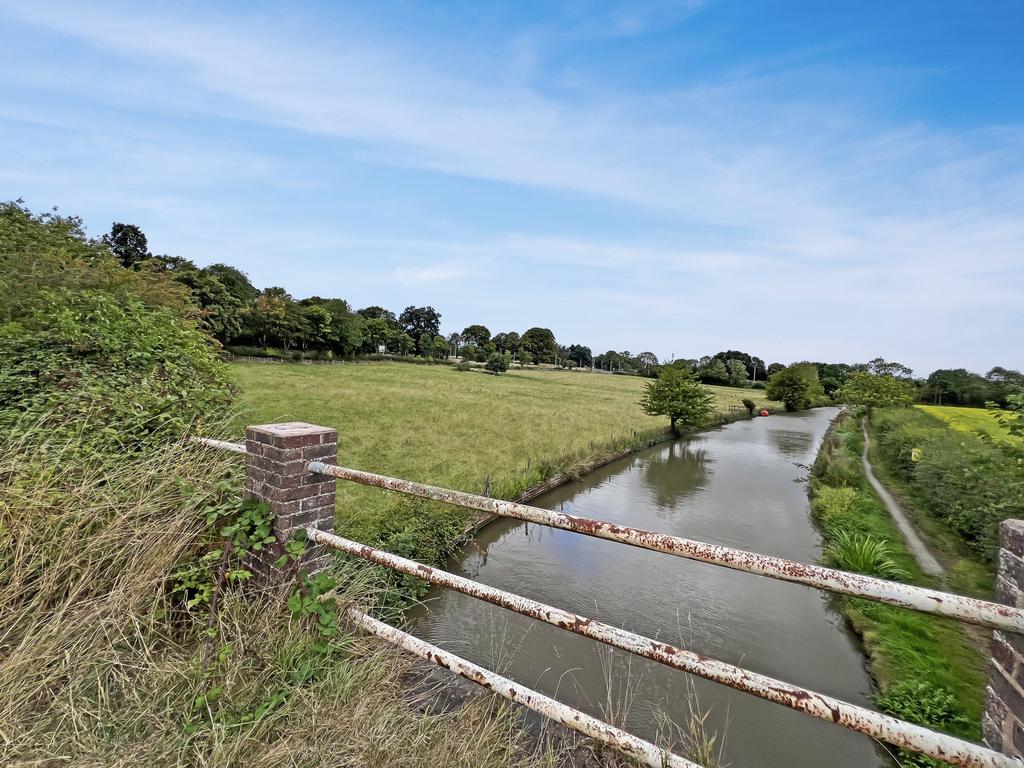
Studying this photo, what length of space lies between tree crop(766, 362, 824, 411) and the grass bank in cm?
1800

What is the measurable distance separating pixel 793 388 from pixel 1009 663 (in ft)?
162

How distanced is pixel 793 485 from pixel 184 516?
53.9 ft

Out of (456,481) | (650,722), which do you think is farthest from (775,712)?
(456,481)

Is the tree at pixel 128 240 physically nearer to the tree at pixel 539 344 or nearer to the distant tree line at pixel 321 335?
the distant tree line at pixel 321 335

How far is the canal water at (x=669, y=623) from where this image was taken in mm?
4395

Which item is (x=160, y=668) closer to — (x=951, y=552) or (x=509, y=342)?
(x=951, y=552)

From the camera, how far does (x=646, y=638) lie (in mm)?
1454

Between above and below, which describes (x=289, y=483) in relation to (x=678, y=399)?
above

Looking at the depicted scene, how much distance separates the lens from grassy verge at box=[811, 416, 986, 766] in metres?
4.24

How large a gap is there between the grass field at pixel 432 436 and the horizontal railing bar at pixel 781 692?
4249 mm

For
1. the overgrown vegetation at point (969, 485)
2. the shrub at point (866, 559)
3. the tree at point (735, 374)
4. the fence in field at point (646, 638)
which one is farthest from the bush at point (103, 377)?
the tree at point (735, 374)

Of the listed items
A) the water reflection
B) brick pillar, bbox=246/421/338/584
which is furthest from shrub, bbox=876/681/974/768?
the water reflection

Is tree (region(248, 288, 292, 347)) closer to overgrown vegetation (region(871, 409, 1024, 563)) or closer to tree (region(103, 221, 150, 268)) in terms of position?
tree (region(103, 221, 150, 268))

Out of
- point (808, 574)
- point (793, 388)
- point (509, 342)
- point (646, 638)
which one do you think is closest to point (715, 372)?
point (793, 388)
